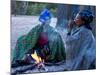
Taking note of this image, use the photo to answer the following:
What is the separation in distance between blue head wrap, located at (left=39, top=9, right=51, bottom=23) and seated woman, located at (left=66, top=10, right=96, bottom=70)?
24cm

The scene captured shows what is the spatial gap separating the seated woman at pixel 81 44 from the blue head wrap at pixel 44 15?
241mm

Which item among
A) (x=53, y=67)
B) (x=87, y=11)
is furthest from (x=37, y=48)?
(x=87, y=11)

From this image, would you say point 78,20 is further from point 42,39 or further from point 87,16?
point 42,39

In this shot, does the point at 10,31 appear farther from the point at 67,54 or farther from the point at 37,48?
the point at 67,54

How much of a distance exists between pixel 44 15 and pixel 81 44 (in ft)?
1.57

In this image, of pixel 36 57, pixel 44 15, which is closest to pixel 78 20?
pixel 44 15

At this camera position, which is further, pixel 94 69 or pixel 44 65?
pixel 94 69

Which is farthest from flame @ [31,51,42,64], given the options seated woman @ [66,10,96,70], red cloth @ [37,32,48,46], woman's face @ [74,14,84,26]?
woman's face @ [74,14,84,26]

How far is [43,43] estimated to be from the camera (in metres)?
2.03

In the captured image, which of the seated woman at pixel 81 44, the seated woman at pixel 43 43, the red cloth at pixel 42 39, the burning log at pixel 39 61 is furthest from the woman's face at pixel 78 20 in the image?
the burning log at pixel 39 61

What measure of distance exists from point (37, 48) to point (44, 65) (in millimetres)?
172

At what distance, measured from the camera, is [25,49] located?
6.48ft

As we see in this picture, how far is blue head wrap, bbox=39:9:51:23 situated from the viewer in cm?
203

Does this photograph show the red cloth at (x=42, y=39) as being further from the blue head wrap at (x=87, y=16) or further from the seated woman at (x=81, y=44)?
the blue head wrap at (x=87, y=16)
